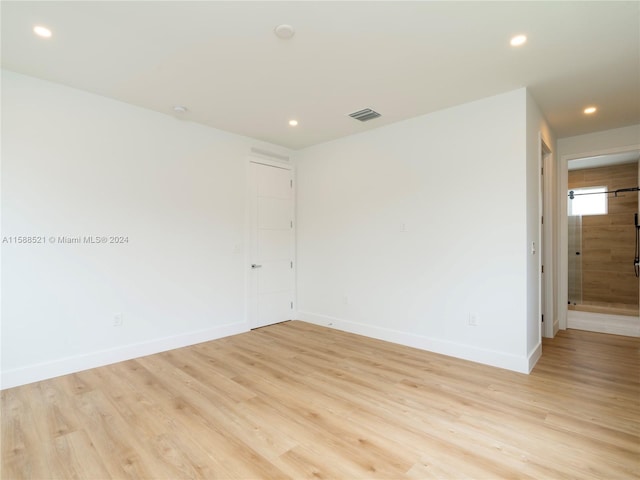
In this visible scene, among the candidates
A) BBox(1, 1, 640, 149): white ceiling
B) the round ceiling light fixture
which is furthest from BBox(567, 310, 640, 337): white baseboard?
the round ceiling light fixture

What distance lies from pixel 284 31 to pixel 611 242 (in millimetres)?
7295

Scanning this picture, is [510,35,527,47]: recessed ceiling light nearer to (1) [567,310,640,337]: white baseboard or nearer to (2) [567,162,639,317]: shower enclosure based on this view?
(1) [567,310,640,337]: white baseboard

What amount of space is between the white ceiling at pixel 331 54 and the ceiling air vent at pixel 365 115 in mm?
118

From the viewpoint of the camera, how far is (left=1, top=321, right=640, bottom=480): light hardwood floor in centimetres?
180

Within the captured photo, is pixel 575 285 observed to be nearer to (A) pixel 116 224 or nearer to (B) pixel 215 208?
(B) pixel 215 208

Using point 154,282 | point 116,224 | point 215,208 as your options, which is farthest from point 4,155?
point 215,208

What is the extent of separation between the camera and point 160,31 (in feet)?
7.47

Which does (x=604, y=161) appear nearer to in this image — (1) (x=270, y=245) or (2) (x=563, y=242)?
(2) (x=563, y=242)

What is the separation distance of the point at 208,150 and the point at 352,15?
2699 mm

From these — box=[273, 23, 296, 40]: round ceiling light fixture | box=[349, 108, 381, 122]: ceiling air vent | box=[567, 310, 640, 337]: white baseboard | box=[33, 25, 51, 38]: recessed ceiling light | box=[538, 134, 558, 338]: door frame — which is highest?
box=[349, 108, 381, 122]: ceiling air vent

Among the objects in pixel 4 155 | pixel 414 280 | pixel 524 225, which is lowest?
pixel 414 280

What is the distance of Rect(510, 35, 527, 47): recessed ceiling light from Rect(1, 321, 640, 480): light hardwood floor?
2.79 m

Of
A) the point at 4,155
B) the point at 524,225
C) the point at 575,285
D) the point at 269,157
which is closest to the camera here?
the point at 4,155

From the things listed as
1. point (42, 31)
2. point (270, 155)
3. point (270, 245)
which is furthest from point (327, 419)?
point (270, 155)
